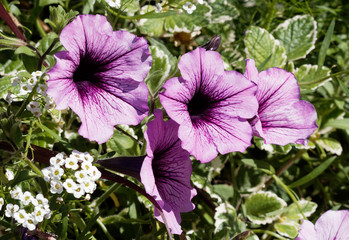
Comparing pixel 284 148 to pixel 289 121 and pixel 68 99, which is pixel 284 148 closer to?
pixel 289 121

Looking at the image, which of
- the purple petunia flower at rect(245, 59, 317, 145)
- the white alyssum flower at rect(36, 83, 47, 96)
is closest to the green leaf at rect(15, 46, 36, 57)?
the white alyssum flower at rect(36, 83, 47, 96)

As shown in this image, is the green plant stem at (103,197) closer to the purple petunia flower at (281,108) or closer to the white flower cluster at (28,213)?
the white flower cluster at (28,213)

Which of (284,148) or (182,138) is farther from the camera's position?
(284,148)

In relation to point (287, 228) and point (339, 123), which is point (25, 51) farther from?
point (339, 123)

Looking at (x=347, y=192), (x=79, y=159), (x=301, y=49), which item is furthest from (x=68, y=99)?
(x=347, y=192)

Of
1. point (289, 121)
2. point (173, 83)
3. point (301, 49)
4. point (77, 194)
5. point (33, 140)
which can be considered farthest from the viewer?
point (301, 49)

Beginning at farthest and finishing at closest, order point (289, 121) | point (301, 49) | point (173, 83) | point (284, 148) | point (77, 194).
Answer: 1. point (301, 49)
2. point (284, 148)
3. point (289, 121)
4. point (173, 83)
5. point (77, 194)

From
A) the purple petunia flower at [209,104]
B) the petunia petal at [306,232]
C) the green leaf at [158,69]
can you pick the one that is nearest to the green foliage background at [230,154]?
the green leaf at [158,69]
